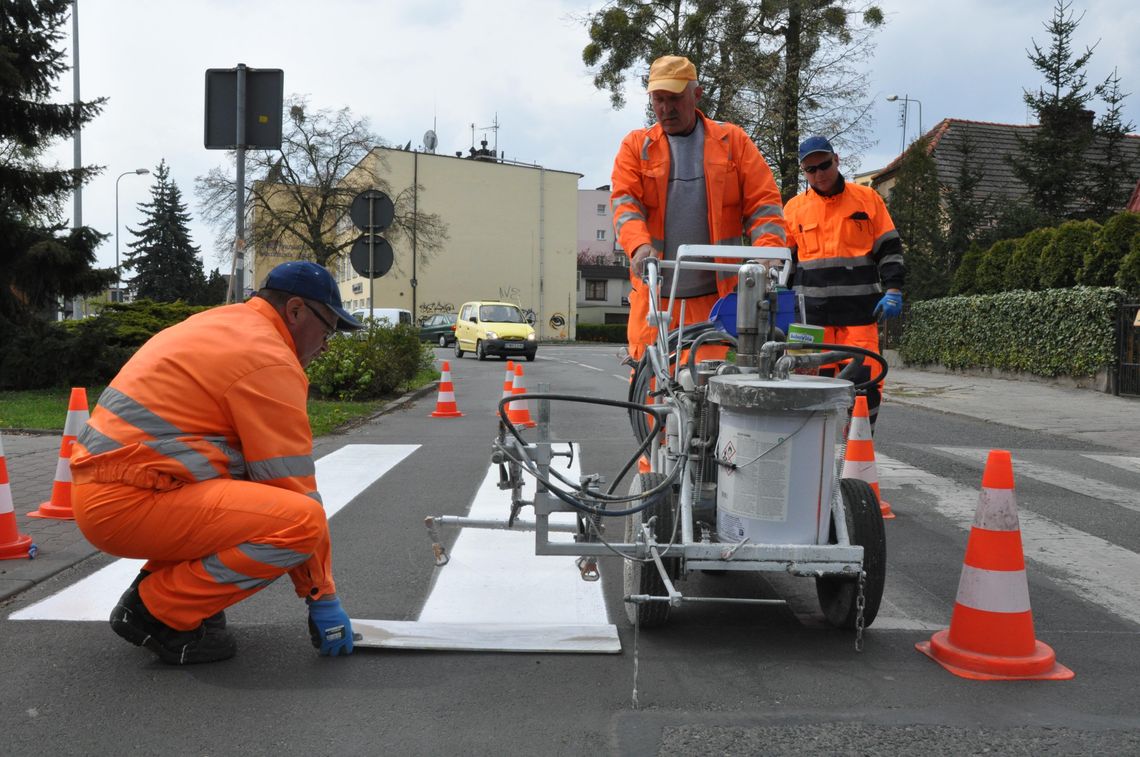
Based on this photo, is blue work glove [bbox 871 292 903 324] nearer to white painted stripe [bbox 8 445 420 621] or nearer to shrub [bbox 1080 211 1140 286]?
white painted stripe [bbox 8 445 420 621]

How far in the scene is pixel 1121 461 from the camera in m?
8.84

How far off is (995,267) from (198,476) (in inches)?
816

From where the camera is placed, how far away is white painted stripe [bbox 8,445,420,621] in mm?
3961

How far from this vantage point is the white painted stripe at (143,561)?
3.96m

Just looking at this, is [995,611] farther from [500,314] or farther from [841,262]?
[500,314]

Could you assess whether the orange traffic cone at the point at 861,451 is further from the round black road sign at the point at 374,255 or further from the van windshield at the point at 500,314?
the van windshield at the point at 500,314

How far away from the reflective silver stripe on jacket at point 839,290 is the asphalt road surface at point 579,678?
5.01ft

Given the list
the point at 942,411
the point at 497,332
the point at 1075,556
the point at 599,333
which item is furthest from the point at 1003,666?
the point at 599,333

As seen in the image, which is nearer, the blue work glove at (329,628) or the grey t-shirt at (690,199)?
the blue work glove at (329,628)

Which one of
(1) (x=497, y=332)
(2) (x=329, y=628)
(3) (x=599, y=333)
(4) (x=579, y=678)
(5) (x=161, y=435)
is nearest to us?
(5) (x=161, y=435)

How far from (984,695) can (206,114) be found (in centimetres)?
→ 686

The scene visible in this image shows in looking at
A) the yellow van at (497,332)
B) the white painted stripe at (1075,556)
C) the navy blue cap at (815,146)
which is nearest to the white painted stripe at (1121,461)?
the white painted stripe at (1075,556)

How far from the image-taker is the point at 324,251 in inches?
1821

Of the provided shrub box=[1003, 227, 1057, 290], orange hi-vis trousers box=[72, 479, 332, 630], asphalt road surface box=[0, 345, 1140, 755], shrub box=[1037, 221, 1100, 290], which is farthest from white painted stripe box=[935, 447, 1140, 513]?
shrub box=[1003, 227, 1057, 290]
